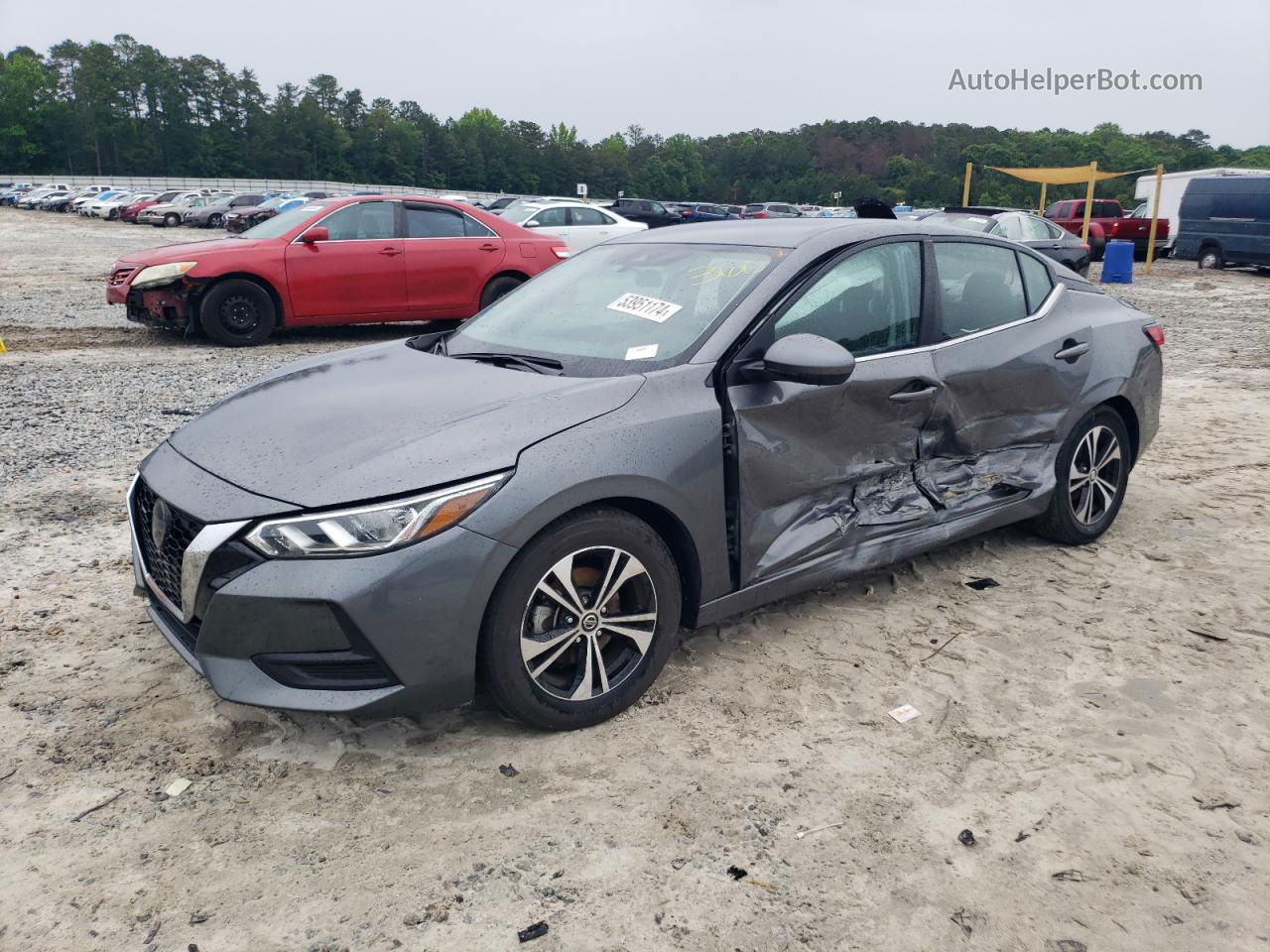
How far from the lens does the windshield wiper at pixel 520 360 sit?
3594 mm

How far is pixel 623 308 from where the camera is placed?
3867 mm

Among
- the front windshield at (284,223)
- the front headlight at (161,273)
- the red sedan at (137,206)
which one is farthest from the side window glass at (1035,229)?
the red sedan at (137,206)

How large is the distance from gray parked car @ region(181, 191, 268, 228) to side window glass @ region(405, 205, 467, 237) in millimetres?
35967

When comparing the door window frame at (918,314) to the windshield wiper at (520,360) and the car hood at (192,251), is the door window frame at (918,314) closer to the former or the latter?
the windshield wiper at (520,360)

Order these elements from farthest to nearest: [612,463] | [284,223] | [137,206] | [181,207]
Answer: [137,206], [181,207], [284,223], [612,463]

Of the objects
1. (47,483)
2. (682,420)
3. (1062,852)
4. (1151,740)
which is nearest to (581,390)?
(682,420)

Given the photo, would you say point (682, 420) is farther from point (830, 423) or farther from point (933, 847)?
point (933, 847)

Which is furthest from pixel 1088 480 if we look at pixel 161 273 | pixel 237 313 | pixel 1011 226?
pixel 1011 226

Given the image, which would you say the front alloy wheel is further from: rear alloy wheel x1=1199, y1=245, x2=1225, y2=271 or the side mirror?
rear alloy wheel x1=1199, y1=245, x2=1225, y2=271

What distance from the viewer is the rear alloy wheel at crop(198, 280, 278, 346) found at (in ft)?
33.1

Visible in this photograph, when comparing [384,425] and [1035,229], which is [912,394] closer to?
[384,425]

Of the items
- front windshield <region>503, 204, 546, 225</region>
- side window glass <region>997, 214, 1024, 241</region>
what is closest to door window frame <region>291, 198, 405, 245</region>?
front windshield <region>503, 204, 546, 225</region>

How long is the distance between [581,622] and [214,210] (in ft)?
149

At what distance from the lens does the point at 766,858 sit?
104 inches
